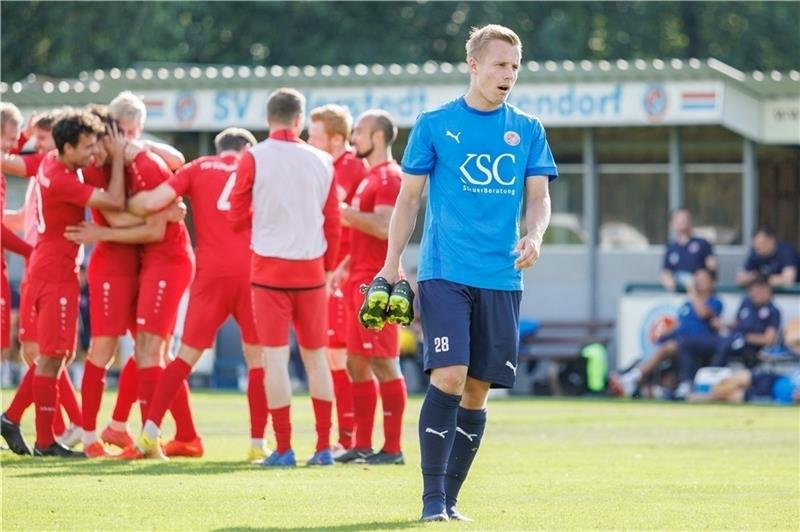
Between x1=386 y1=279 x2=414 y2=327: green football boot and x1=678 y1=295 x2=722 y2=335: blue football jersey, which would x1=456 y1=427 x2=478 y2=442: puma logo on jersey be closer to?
x1=386 y1=279 x2=414 y2=327: green football boot

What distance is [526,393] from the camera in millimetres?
23969

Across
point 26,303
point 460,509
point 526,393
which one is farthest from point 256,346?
point 526,393

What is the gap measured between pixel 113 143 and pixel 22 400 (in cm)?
189

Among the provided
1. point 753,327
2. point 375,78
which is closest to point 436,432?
point 753,327

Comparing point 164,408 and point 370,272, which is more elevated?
point 370,272

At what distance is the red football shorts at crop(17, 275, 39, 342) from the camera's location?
11.8 meters

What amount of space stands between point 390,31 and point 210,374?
17208mm

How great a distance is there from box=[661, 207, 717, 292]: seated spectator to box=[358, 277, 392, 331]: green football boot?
48.4ft

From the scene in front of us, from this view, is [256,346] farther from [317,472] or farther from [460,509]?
[460,509]

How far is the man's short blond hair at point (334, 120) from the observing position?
12.2 metres

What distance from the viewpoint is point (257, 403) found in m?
11.7

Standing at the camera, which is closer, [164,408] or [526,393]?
[164,408]

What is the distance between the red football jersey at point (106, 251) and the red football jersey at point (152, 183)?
0.34ft

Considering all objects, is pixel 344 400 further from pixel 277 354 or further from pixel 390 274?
pixel 390 274
